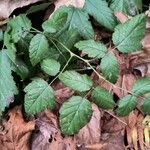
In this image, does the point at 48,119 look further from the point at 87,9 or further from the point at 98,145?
the point at 87,9

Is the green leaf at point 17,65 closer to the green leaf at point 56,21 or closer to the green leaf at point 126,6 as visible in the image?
the green leaf at point 56,21

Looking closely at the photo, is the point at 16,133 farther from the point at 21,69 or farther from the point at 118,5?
the point at 118,5

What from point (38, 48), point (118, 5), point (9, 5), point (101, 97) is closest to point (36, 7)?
point (9, 5)

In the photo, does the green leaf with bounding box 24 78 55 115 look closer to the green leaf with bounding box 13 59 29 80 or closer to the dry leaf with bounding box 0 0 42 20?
the green leaf with bounding box 13 59 29 80

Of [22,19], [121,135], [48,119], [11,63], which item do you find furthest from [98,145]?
[22,19]

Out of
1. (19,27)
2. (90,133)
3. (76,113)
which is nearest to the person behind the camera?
(76,113)

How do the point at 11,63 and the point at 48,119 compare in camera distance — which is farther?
the point at 48,119

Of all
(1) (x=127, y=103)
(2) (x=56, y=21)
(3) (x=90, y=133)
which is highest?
(2) (x=56, y=21)
